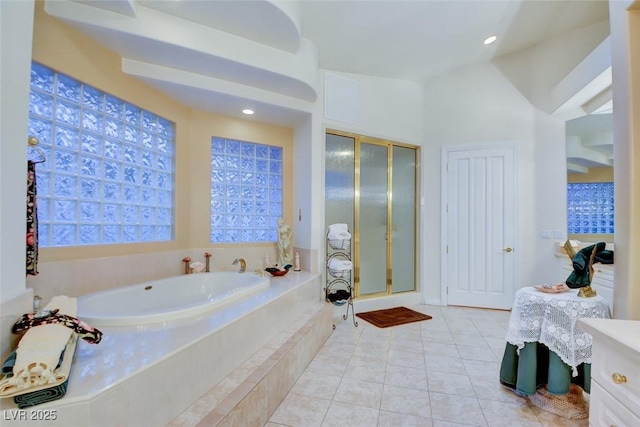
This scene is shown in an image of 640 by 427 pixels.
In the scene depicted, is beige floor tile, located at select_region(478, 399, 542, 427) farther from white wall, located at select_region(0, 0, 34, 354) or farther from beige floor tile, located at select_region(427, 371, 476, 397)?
white wall, located at select_region(0, 0, 34, 354)

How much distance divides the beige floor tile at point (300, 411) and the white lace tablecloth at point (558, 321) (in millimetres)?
1303

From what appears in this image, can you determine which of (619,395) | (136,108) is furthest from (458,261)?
(136,108)

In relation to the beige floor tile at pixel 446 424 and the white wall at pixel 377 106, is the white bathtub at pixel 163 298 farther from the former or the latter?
the white wall at pixel 377 106

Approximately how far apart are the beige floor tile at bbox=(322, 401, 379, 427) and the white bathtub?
980 millimetres

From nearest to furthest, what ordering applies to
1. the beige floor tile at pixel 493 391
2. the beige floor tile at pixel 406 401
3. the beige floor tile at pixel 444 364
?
1. the beige floor tile at pixel 406 401
2. the beige floor tile at pixel 493 391
3. the beige floor tile at pixel 444 364

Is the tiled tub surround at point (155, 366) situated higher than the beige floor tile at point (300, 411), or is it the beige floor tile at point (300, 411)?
the tiled tub surround at point (155, 366)

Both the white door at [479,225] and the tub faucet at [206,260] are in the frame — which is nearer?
the tub faucet at [206,260]

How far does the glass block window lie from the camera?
11.0ft

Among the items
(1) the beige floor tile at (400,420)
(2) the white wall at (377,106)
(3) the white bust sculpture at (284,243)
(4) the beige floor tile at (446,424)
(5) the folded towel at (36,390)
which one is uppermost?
(2) the white wall at (377,106)

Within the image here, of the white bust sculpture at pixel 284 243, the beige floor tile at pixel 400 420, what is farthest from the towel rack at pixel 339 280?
the beige floor tile at pixel 400 420

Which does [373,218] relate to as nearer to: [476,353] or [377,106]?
[377,106]

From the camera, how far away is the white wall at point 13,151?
1125 mm

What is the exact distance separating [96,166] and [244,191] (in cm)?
157

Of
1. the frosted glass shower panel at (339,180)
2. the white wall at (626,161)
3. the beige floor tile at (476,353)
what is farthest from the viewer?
the frosted glass shower panel at (339,180)
